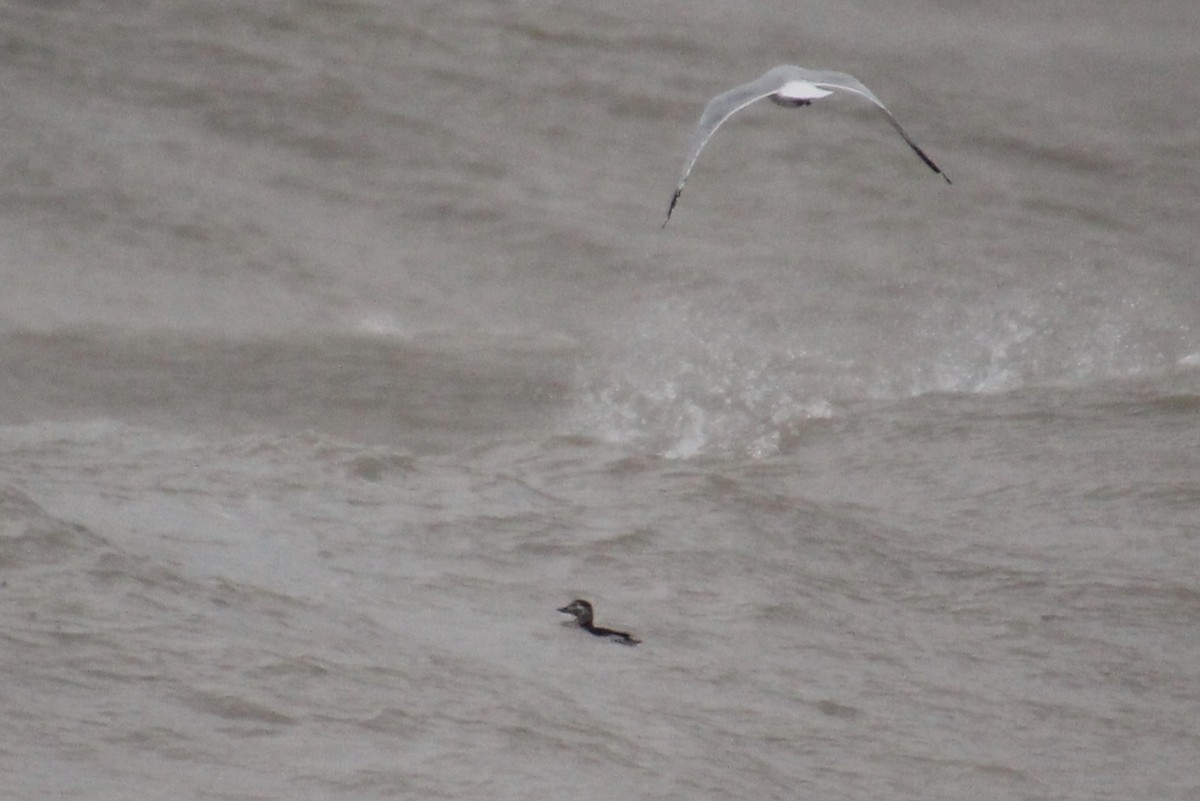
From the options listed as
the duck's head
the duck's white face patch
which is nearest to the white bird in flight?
the duck's white face patch

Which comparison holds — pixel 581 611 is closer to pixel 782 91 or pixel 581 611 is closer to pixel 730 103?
pixel 730 103

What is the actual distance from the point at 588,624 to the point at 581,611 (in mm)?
42

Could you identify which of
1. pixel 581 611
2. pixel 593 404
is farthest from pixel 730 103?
pixel 593 404

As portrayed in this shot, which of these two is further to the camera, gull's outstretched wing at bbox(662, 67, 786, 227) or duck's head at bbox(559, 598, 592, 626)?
gull's outstretched wing at bbox(662, 67, 786, 227)

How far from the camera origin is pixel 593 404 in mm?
7180

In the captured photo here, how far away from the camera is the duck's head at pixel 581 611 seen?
4680mm

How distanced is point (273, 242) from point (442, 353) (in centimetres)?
122

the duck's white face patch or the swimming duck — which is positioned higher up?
the duck's white face patch

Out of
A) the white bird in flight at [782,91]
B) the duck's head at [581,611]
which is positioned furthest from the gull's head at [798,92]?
the duck's head at [581,611]

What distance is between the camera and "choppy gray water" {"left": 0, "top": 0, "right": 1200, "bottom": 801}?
405cm

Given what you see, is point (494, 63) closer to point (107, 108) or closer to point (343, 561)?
point (107, 108)

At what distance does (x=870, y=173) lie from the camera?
29.0ft

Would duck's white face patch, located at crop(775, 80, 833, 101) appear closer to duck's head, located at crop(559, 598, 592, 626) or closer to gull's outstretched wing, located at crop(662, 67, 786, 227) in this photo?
gull's outstretched wing, located at crop(662, 67, 786, 227)

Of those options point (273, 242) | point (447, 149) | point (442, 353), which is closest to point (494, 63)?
point (447, 149)
